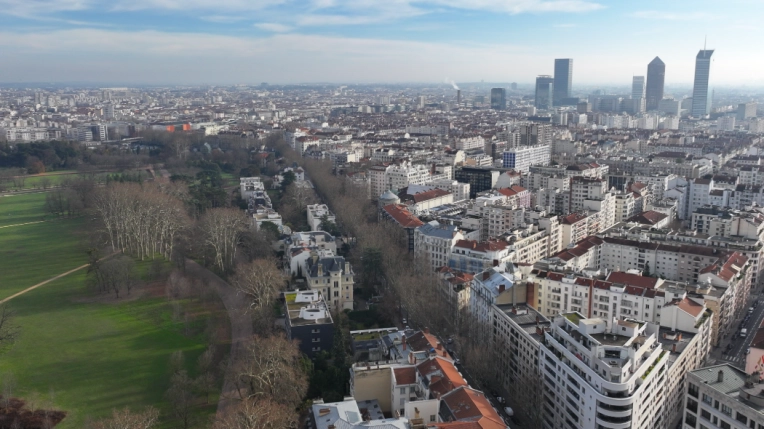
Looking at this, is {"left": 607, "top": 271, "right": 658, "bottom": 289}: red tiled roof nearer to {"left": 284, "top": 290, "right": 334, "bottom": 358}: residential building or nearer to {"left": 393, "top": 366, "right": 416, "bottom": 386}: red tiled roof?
{"left": 393, "top": 366, "right": 416, "bottom": 386}: red tiled roof

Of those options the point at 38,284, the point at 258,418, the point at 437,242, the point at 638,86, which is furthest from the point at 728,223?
the point at 638,86

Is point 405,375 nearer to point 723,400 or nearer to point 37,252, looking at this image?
point 723,400

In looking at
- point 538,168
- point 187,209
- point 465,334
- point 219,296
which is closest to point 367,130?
point 538,168

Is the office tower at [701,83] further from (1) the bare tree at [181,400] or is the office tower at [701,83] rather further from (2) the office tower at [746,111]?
(1) the bare tree at [181,400]

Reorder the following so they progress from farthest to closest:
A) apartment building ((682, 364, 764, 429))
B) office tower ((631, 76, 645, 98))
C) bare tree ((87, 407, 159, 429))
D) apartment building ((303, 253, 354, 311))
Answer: office tower ((631, 76, 645, 98)), apartment building ((303, 253, 354, 311)), bare tree ((87, 407, 159, 429)), apartment building ((682, 364, 764, 429))

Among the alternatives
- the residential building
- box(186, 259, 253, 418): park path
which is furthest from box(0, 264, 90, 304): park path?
the residential building

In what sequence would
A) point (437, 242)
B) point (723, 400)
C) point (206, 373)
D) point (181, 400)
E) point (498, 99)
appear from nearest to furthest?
point (723, 400)
point (181, 400)
point (206, 373)
point (437, 242)
point (498, 99)

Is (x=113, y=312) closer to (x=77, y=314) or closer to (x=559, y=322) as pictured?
(x=77, y=314)

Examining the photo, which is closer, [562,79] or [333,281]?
[333,281]
